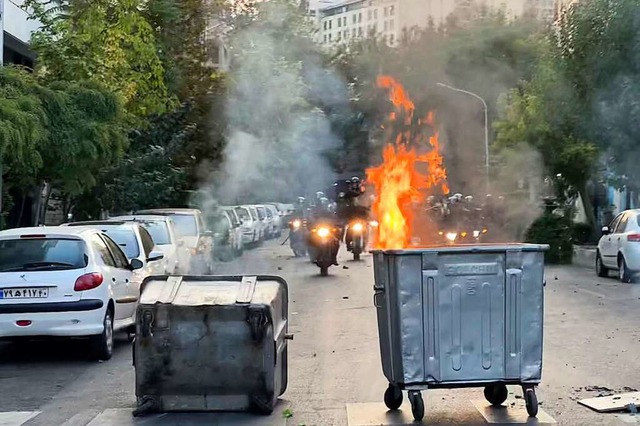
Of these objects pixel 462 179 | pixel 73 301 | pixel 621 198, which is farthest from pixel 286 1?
pixel 621 198

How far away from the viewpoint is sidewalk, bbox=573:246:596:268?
25078 millimetres

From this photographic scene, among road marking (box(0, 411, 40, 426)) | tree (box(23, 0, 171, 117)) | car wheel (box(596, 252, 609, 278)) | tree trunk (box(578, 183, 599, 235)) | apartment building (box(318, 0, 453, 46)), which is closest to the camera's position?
road marking (box(0, 411, 40, 426))

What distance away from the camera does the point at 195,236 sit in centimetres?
2017

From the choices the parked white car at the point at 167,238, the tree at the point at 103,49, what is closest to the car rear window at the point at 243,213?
the tree at the point at 103,49

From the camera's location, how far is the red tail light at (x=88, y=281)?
10930 mm

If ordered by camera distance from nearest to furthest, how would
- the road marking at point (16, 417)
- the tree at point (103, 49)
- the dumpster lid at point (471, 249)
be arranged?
the dumpster lid at point (471, 249), the road marking at point (16, 417), the tree at point (103, 49)

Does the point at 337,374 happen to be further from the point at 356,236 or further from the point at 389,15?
the point at 356,236

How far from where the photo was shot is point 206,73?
29.2 m

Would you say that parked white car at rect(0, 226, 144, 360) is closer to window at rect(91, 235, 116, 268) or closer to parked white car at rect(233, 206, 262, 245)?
window at rect(91, 235, 116, 268)

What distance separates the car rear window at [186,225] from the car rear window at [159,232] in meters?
1.88

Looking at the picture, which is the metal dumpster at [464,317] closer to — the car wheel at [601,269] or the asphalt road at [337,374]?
the asphalt road at [337,374]

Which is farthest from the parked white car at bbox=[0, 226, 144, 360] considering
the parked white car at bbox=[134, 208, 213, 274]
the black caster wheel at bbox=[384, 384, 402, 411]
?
the parked white car at bbox=[134, 208, 213, 274]

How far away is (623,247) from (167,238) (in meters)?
8.43

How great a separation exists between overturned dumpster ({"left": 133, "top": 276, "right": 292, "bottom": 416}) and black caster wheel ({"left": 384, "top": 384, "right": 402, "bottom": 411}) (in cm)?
92
